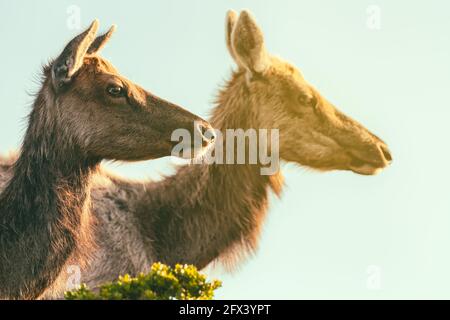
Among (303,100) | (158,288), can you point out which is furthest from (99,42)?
(158,288)

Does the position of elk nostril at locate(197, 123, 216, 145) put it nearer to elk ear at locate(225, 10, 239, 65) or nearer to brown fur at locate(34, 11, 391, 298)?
brown fur at locate(34, 11, 391, 298)

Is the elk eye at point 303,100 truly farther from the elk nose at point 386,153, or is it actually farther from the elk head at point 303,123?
the elk nose at point 386,153

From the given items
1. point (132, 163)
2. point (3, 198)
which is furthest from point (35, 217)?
point (132, 163)

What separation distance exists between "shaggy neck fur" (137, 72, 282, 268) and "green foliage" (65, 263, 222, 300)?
10.6 ft

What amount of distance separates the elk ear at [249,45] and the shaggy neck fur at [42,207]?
10.7 ft

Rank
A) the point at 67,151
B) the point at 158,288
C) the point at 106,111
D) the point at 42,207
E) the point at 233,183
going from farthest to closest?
the point at 233,183
the point at 106,111
the point at 67,151
the point at 42,207
the point at 158,288

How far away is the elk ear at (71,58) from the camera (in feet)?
44.1

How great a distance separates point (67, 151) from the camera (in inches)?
536

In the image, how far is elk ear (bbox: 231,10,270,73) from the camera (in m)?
16.1

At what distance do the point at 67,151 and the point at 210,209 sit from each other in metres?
2.78

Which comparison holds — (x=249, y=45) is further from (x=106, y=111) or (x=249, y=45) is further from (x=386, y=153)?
(x=106, y=111)

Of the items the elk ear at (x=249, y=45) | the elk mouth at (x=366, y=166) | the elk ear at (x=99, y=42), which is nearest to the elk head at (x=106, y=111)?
the elk ear at (x=99, y=42)
